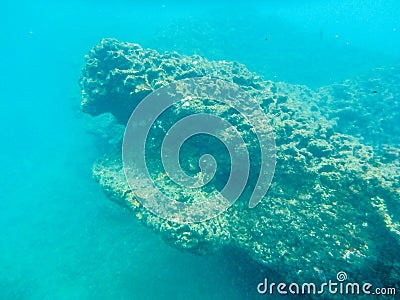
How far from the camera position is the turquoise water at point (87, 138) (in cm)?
873

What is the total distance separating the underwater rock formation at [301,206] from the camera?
603 centimetres

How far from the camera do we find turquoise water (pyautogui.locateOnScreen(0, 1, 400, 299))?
8.73 metres

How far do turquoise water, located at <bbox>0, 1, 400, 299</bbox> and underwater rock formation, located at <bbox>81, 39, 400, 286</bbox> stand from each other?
144 cm

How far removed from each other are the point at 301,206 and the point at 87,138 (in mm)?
15134

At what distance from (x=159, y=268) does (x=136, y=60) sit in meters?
7.18

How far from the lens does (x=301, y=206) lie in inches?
265

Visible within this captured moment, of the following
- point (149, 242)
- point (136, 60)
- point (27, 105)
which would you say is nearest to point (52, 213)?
point (149, 242)

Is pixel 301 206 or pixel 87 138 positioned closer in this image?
pixel 301 206

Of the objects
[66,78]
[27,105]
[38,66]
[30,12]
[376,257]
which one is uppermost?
[30,12]

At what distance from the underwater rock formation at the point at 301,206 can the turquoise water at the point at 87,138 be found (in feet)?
4.71

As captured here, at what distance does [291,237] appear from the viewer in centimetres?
659

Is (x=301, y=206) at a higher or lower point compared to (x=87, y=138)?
lower

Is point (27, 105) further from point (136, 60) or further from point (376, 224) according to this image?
point (376, 224)

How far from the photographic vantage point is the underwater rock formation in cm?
603
